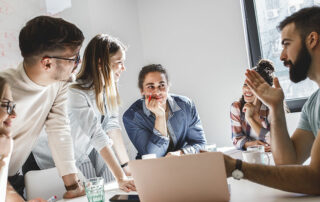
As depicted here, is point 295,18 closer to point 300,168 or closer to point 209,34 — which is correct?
point 300,168

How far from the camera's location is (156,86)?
89.7 inches

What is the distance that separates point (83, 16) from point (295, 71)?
223cm

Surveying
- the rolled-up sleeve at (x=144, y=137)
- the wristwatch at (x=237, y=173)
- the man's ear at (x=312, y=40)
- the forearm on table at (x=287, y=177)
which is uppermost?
the man's ear at (x=312, y=40)

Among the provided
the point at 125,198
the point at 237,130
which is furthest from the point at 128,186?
the point at 237,130

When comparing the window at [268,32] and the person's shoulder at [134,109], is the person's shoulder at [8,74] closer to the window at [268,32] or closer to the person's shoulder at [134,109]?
the person's shoulder at [134,109]

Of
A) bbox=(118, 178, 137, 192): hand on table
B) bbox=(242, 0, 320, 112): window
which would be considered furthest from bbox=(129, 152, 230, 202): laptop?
bbox=(242, 0, 320, 112): window

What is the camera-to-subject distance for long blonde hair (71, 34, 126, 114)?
6.18 ft

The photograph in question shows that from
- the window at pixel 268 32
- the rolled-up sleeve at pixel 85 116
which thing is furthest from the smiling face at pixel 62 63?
the window at pixel 268 32

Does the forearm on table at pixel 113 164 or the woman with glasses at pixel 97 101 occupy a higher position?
the woman with glasses at pixel 97 101

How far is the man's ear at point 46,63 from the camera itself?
1.49m

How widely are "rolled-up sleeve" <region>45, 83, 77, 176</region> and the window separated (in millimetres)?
2177

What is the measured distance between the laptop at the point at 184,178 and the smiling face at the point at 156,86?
1.29 m

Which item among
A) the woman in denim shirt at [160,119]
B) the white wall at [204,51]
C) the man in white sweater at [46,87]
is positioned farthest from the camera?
the white wall at [204,51]

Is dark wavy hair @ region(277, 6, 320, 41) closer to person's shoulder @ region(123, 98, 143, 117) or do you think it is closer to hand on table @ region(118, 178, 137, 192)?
hand on table @ region(118, 178, 137, 192)
